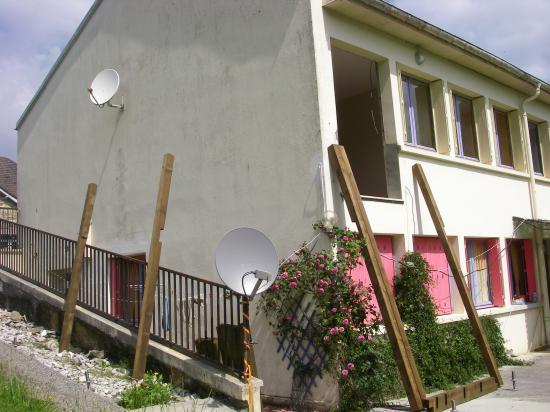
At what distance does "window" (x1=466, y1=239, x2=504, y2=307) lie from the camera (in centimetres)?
1181

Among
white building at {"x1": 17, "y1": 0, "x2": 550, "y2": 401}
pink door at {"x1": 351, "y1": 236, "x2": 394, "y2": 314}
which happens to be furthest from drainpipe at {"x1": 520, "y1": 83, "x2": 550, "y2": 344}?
pink door at {"x1": 351, "y1": 236, "x2": 394, "y2": 314}

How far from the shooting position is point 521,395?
838 cm

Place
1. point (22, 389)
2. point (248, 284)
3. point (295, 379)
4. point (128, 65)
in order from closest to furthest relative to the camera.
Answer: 1. point (22, 389)
2. point (248, 284)
3. point (295, 379)
4. point (128, 65)

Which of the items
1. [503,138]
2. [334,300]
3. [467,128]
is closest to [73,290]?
[334,300]

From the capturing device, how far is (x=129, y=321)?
30.6 feet

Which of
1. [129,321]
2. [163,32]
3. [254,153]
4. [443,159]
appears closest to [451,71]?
[443,159]

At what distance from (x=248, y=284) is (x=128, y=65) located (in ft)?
23.8

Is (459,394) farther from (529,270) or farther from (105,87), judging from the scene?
(105,87)

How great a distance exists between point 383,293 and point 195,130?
494 centimetres

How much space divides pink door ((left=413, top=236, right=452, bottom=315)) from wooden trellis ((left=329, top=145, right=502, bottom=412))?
0.95 metres

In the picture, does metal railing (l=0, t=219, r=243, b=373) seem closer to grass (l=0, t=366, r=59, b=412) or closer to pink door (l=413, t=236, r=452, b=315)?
grass (l=0, t=366, r=59, b=412)

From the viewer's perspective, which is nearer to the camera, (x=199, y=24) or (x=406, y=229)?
(x=406, y=229)

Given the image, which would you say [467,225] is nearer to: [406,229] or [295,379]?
[406,229]

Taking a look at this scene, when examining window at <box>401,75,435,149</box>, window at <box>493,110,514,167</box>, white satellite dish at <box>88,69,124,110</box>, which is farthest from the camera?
window at <box>493,110,514,167</box>
